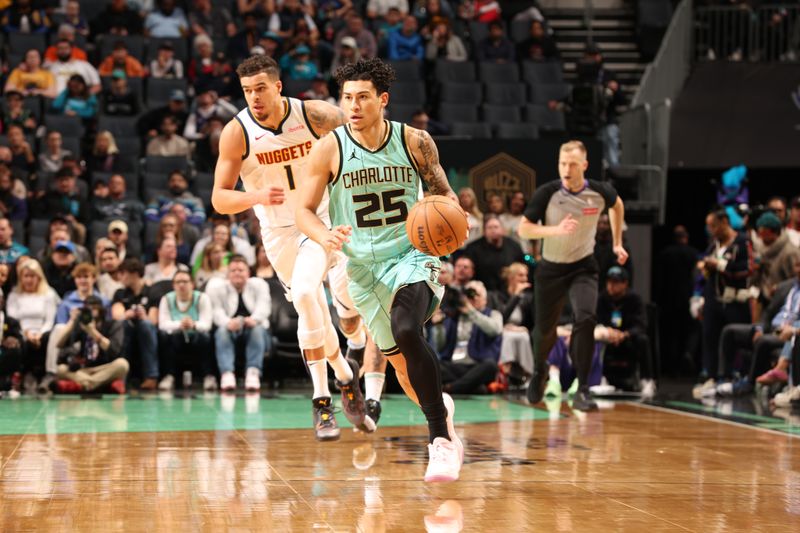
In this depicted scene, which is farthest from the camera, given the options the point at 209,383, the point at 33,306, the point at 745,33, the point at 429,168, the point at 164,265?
the point at 745,33

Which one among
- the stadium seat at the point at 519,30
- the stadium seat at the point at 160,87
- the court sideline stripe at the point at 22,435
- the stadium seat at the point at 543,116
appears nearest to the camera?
the court sideline stripe at the point at 22,435

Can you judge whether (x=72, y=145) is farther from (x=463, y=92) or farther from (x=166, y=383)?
(x=463, y=92)

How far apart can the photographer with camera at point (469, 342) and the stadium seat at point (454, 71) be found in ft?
18.0

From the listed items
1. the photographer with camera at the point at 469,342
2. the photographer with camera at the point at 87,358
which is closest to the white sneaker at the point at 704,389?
the photographer with camera at the point at 469,342

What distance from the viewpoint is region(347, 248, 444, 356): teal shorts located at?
6000 millimetres

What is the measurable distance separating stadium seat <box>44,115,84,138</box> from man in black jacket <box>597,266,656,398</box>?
23.7ft

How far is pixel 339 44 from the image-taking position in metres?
17.0

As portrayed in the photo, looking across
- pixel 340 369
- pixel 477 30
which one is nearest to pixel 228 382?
pixel 340 369

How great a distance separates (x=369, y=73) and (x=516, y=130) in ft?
34.8

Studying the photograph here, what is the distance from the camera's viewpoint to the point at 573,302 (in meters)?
9.53

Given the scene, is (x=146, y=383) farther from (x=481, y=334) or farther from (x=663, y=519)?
(x=663, y=519)

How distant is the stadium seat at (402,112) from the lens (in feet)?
52.3

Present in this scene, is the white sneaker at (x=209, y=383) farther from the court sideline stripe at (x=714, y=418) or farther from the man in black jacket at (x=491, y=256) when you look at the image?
the court sideline stripe at (x=714, y=418)

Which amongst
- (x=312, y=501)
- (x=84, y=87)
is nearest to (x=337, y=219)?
(x=312, y=501)
